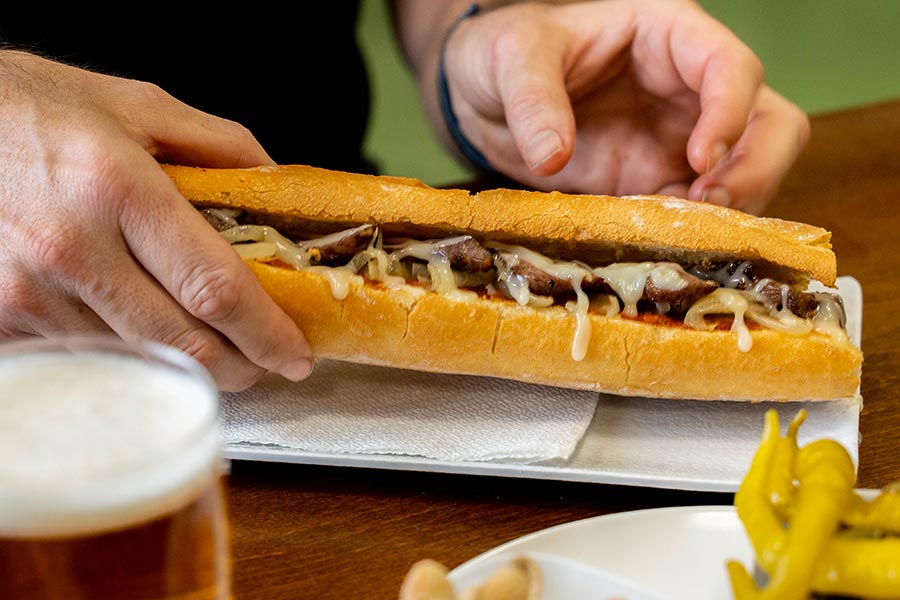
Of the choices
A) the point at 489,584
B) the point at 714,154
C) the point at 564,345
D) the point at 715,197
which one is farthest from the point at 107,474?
the point at 715,197

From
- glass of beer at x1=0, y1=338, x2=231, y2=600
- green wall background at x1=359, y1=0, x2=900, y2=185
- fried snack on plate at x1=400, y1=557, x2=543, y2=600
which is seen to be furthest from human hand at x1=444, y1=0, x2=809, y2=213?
green wall background at x1=359, y1=0, x2=900, y2=185

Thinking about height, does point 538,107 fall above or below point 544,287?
above

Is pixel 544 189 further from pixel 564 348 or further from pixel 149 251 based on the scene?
pixel 149 251

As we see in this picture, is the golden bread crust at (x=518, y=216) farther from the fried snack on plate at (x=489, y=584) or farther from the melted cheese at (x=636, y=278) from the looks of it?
the fried snack on plate at (x=489, y=584)

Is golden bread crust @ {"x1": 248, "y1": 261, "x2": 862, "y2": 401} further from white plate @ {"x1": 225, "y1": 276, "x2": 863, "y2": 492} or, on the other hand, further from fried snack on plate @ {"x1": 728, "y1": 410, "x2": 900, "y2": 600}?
fried snack on plate @ {"x1": 728, "y1": 410, "x2": 900, "y2": 600}

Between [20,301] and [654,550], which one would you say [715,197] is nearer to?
[654,550]

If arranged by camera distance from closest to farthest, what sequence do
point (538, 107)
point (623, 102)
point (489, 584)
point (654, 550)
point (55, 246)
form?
1. point (489, 584)
2. point (654, 550)
3. point (55, 246)
4. point (538, 107)
5. point (623, 102)

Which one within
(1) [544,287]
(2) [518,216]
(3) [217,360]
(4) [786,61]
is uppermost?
(4) [786,61]
